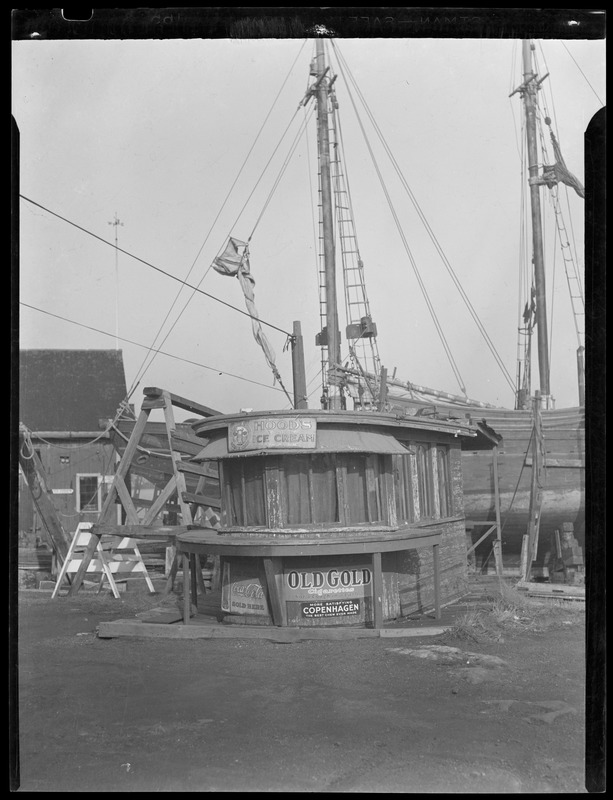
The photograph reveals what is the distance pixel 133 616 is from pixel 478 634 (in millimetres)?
5775

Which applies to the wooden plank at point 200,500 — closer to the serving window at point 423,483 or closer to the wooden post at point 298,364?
the wooden post at point 298,364

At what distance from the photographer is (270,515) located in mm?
12219

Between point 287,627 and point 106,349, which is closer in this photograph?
point 287,627

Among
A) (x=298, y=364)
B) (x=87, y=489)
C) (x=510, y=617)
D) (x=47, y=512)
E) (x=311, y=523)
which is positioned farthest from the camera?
(x=87, y=489)

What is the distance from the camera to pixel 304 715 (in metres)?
7.71

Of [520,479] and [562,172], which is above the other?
[562,172]

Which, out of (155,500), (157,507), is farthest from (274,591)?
(155,500)

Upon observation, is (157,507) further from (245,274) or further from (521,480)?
(521,480)

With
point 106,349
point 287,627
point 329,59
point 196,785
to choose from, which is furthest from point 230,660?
point 106,349

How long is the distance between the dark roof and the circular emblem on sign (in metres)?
14.5

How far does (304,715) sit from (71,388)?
21.0 meters

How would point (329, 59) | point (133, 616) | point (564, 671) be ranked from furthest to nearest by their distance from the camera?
point (329, 59)
point (133, 616)
point (564, 671)

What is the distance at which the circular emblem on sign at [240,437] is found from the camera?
11.9 metres

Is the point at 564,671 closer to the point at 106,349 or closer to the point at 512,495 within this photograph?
the point at 512,495
